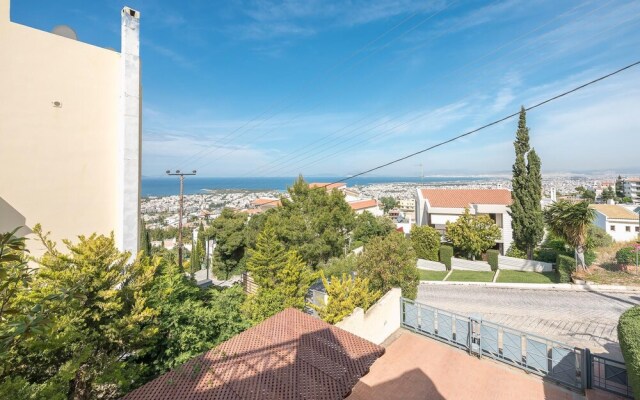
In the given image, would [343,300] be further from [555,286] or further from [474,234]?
[474,234]

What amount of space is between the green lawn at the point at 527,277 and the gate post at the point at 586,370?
14200mm

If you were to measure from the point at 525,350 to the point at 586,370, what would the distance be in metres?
1.18

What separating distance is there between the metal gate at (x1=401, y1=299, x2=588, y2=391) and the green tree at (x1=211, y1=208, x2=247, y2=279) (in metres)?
18.2

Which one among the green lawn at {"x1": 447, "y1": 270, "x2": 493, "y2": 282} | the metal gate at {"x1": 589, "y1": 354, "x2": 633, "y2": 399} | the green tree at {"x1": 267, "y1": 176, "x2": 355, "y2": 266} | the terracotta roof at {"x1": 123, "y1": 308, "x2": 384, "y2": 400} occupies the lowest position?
the green lawn at {"x1": 447, "y1": 270, "x2": 493, "y2": 282}

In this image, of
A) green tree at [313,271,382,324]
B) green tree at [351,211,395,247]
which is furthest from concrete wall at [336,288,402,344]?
green tree at [351,211,395,247]

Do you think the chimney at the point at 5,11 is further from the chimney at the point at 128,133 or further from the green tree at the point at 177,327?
the green tree at the point at 177,327

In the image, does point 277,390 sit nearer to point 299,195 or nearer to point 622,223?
point 299,195

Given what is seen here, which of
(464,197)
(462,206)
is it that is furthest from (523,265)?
(464,197)

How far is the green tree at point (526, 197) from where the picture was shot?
2392 centimetres

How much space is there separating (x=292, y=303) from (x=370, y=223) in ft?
79.3

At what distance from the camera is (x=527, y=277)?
20.4 metres

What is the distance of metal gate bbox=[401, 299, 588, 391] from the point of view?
280 inches

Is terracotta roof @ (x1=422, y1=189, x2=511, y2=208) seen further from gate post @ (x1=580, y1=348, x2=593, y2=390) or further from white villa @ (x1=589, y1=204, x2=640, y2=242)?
gate post @ (x1=580, y1=348, x2=593, y2=390)

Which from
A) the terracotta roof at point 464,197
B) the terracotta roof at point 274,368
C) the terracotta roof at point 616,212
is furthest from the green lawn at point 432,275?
the terracotta roof at point 616,212
